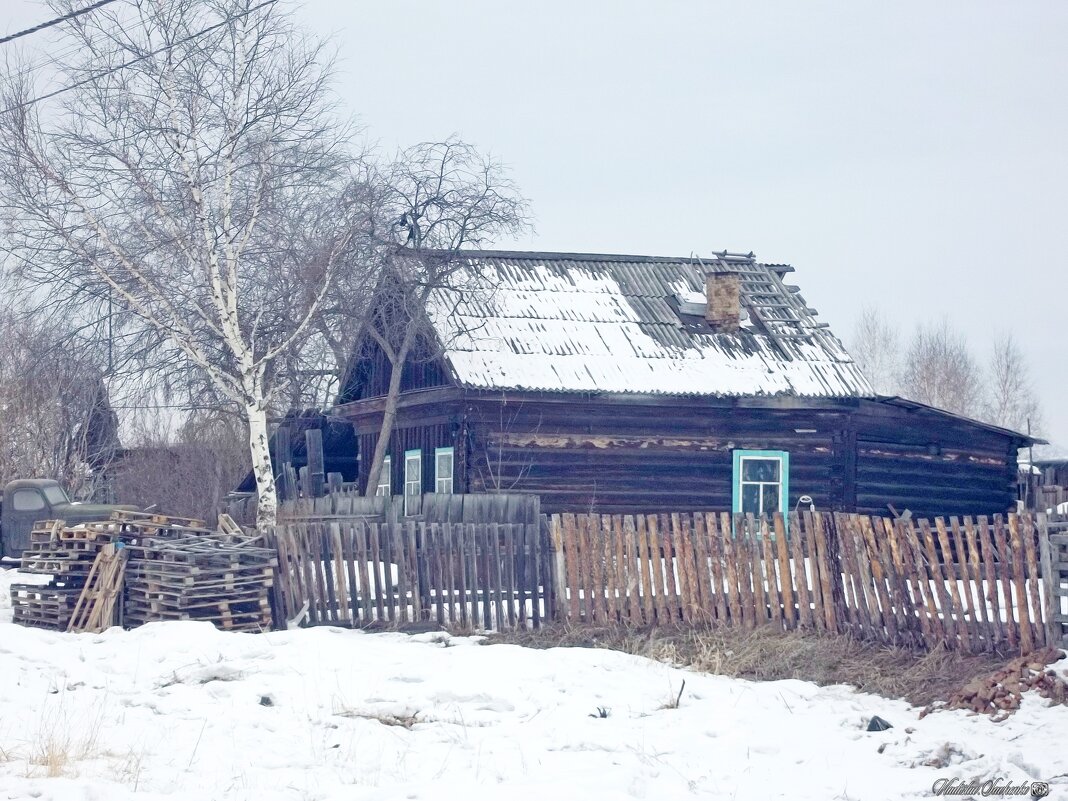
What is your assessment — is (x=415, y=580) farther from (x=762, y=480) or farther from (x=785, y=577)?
(x=762, y=480)

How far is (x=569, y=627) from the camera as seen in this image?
522 inches

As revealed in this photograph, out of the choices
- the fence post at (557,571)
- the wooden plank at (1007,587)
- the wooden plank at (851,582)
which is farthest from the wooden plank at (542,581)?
the wooden plank at (1007,587)

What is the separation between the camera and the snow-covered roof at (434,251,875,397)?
2172 cm

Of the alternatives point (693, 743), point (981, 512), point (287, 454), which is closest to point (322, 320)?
point (287, 454)

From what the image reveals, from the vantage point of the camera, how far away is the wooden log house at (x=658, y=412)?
2161 centimetres

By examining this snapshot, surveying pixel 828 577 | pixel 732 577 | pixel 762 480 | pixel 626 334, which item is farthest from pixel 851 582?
pixel 626 334

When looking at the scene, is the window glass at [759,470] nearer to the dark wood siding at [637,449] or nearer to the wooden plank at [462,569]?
the dark wood siding at [637,449]

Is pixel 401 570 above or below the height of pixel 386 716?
above

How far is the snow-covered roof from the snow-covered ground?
10014 millimetres

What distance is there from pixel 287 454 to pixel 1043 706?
22.7 meters

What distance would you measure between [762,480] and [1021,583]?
39.9 feet

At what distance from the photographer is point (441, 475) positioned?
892 inches

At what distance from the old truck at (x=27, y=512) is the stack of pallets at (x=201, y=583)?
9721 millimetres

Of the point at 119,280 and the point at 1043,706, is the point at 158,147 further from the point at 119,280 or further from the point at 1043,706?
the point at 1043,706
